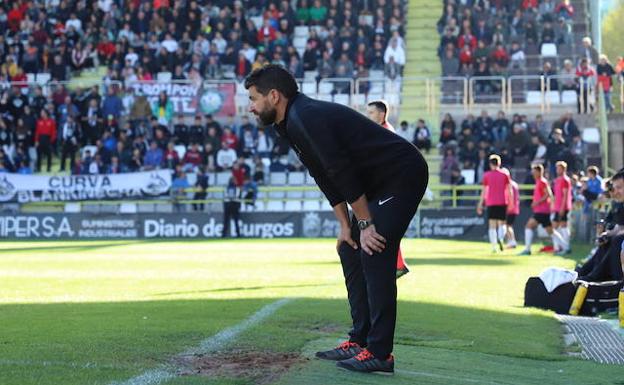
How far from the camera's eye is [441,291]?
14.9m

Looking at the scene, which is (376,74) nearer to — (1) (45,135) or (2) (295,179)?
(2) (295,179)

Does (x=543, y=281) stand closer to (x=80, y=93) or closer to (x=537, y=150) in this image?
(x=537, y=150)

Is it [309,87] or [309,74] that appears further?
[309,74]

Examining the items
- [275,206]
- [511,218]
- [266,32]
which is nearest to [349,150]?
[511,218]

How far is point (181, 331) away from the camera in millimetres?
9531

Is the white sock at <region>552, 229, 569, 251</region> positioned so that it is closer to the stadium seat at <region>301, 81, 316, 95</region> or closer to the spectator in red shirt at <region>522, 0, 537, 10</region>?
the stadium seat at <region>301, 81, 316, 95</region>

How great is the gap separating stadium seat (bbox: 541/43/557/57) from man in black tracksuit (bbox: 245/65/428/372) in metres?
33.0

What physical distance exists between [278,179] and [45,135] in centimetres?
764

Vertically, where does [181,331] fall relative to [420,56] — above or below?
below

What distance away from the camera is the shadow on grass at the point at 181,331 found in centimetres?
771

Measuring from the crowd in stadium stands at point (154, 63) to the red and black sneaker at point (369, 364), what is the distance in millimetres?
28578

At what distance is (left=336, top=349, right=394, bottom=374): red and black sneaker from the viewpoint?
7.65 meters

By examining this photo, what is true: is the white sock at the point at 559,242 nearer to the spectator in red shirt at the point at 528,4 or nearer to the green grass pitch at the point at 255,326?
the green grass pitch at the point at 255,326

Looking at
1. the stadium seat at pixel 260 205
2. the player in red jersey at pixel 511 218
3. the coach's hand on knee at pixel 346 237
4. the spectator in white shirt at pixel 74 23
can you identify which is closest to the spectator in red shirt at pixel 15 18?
the spectator in white shirt at pixel 74 23
